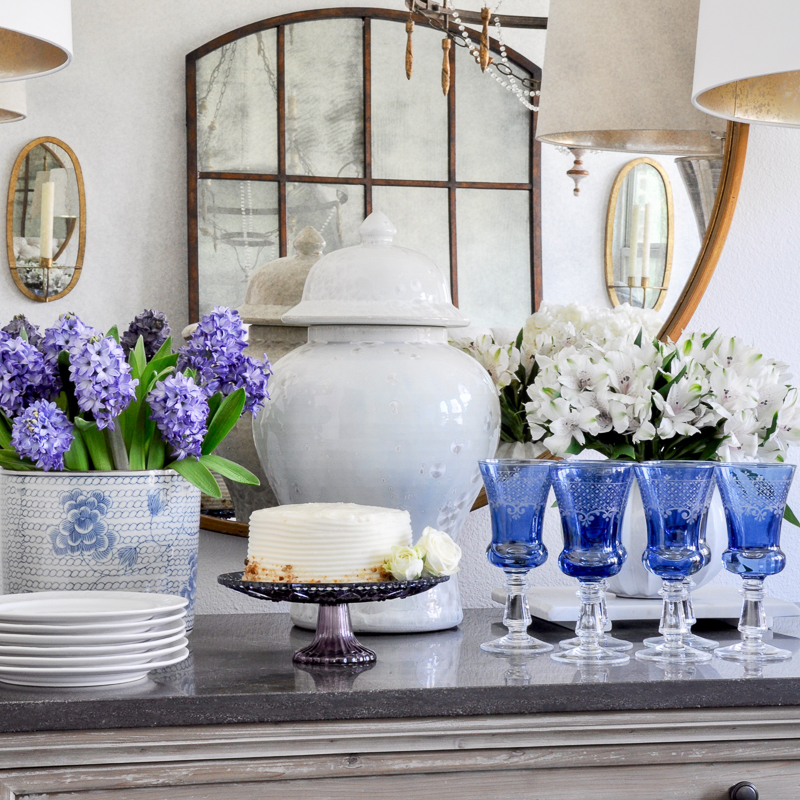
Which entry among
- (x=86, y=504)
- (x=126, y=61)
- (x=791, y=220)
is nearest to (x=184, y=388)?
(x=86, y=504)

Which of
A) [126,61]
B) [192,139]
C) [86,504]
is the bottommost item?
[86,504]

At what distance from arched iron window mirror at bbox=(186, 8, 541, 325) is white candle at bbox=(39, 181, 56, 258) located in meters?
0.19

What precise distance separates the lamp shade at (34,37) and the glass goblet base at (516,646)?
840mm

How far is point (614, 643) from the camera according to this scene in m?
1.18

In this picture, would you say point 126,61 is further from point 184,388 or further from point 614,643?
point 614,643

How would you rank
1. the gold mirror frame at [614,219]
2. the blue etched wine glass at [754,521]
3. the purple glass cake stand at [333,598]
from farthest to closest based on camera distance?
the gold mirror frame at [614,219] → the blue etched wine glass at [754,521] → the purple glass cake stand at [333,598]

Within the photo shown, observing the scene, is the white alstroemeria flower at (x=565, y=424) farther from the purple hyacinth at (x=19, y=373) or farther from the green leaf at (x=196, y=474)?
the purple hyacinth at (x=19, y=373)

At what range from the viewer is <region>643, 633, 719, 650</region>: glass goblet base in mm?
1163

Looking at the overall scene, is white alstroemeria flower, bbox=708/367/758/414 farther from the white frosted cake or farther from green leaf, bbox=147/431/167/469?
green leaf, bbox=147/431/167/469

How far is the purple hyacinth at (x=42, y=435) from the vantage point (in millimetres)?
1080

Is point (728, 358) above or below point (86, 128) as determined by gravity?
below

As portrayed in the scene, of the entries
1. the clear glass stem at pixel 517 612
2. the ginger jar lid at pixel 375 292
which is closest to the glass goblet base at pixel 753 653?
the clear glass stem at pixel 517 612

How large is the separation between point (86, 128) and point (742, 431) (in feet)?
3.20

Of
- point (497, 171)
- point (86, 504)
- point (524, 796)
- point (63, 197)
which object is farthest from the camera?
point (497, 171)
